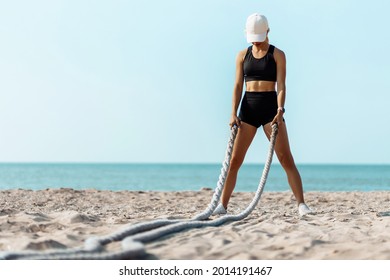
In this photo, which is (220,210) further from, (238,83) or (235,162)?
(238,83)

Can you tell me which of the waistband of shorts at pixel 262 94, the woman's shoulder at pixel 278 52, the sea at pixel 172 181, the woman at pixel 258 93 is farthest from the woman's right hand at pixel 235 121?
the sea at pixel 172 181

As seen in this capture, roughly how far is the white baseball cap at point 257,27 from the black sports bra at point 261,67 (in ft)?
0.56

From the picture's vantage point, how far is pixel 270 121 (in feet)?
20.9

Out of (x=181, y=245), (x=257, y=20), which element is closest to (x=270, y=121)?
(x=257, y=20)

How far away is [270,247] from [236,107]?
7.37 ft

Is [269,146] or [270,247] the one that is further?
[269,146]

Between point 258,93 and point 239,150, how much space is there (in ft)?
1.94

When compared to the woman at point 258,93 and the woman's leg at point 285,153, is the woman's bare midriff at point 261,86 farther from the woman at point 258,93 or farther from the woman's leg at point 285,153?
the woman's leg at point 285,153

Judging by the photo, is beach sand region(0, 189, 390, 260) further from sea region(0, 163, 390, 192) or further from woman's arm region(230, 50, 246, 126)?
sea region(0, 163, 390, 192)

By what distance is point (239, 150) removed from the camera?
639 cm

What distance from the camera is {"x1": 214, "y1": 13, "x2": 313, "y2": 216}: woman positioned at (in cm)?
630

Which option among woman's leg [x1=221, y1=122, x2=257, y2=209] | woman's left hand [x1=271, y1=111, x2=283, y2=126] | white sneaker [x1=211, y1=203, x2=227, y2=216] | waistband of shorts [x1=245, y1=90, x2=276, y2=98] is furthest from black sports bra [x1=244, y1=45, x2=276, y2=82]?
white sneaker [x1=211, y1=203, x2=227, y2=216]

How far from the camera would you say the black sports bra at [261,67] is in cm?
632
